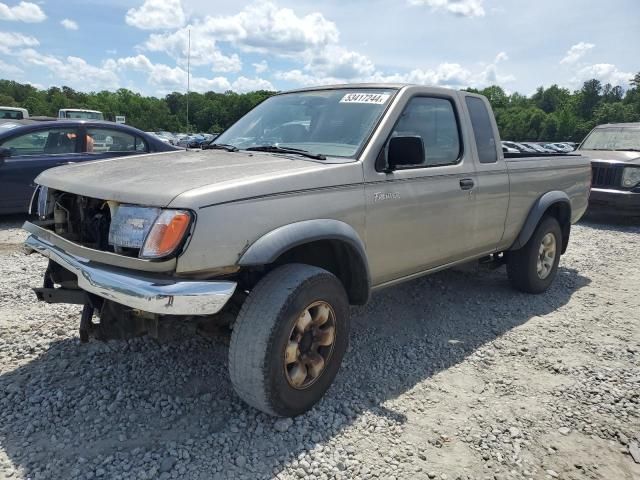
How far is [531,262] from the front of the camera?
202 inches

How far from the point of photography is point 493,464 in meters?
2.70

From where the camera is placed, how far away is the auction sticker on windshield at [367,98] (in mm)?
3629

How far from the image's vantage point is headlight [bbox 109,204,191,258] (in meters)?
2.44

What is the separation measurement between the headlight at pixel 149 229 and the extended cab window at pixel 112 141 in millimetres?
6091

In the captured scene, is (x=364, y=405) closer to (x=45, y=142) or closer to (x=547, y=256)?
(x=547, y=256)

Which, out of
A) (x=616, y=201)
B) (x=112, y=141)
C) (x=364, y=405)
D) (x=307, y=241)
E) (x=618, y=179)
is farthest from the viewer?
(x=618, y=179)

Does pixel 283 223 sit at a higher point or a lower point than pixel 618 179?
lower

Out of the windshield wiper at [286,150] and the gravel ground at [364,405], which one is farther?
the windshield wiper at [286,150]

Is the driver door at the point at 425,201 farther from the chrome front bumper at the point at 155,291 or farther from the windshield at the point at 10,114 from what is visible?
the windshield at the point at 10,114

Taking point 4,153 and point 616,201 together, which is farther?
point 616,201

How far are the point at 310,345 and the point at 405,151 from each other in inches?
52.5

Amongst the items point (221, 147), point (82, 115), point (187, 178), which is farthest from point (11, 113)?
point (187, 178)

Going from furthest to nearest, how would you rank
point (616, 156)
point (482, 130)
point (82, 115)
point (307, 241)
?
point (82, 115) → point (616, 156) → point (482, 130) → point (307, 241)

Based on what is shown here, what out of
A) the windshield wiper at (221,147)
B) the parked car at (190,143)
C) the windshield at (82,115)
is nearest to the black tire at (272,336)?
the windshield wiper at (221,147)
